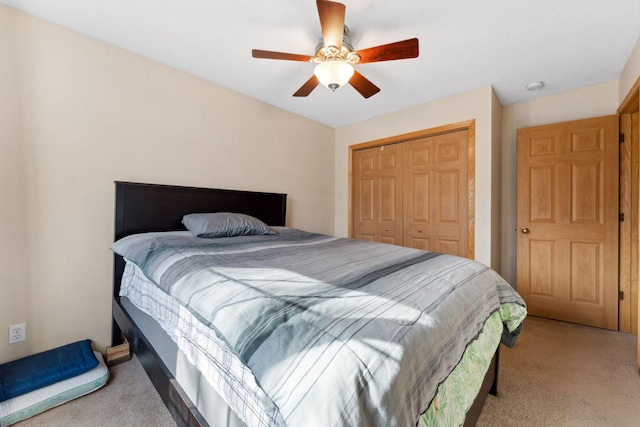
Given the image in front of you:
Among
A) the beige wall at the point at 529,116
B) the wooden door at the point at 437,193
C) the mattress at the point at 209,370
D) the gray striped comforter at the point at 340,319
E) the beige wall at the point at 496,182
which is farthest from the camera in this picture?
the wooden door at the point at 437,193

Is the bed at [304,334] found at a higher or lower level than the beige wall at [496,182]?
lower

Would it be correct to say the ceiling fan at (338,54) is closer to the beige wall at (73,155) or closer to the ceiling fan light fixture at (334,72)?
the ceiling fan light fixture at (334,72)

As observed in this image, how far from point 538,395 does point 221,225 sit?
2370 mm

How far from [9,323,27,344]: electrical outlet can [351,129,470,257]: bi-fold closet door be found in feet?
10.7

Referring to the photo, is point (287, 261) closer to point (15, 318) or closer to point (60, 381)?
point (60, 381)

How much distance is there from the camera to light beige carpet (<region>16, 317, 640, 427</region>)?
4.56 feet

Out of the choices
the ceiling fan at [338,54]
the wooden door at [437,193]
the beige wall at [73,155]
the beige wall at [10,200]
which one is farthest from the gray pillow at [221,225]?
the wooden door at [437,193]

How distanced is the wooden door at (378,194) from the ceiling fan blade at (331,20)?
203 centimetres

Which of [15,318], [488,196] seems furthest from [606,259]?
[15,318]

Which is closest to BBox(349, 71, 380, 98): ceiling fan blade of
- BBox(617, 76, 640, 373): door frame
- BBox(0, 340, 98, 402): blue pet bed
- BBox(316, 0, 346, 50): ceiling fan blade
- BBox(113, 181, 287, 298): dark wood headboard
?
BBox(316, 0, 346, 50): ceiling fan blade

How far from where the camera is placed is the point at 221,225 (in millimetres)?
2088

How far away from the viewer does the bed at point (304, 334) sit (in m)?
0.57

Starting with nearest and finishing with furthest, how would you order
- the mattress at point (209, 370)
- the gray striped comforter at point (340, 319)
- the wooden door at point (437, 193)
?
the gray striped comforter at point (340, 319) < the mattress at point (209, 370) < the wooden door at point (437, 193)

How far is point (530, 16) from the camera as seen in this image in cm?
171
